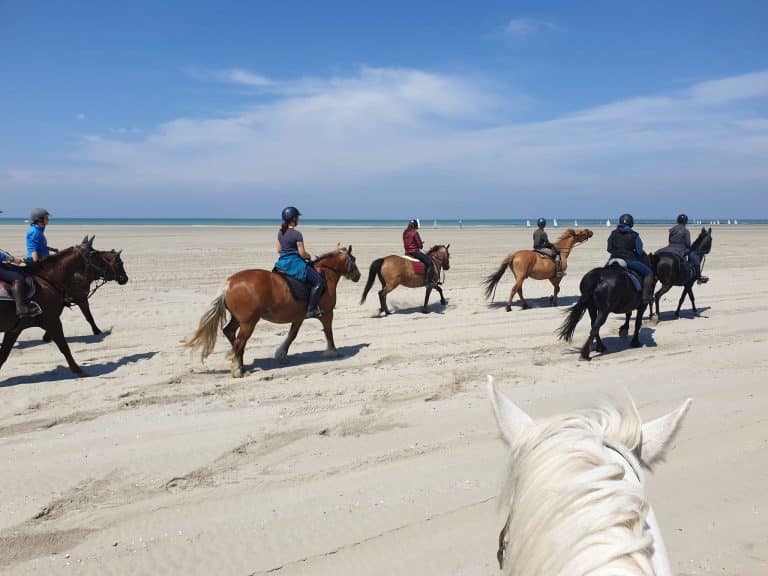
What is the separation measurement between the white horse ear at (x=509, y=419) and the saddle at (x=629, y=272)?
838 centimetres

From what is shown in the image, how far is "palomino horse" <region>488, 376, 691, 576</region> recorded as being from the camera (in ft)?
3.75

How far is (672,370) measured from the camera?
24.7ft

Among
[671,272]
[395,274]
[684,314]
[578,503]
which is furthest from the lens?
[395,274]

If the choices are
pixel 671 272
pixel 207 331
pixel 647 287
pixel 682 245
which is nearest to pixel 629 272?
pixel 647 287

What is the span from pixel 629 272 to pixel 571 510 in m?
9.00

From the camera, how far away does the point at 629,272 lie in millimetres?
9297

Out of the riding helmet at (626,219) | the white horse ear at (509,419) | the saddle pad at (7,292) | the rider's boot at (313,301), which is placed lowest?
the rider's boot at (313,301)

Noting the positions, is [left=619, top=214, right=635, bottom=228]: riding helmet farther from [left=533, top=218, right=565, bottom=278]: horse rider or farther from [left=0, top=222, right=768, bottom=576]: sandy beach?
[left=533, top=218, right=565, bottom=278]: horse rider

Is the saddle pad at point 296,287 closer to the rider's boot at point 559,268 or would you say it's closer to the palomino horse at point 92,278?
the palomino horse at point 92,278

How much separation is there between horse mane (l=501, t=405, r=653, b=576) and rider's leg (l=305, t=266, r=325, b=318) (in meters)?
7.22

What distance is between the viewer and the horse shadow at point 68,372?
706cm

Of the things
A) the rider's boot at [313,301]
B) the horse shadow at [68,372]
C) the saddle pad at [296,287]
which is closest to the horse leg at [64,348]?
the horse shadow at [68,372]

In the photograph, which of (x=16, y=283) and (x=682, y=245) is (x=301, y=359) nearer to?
(x=16, y=283)

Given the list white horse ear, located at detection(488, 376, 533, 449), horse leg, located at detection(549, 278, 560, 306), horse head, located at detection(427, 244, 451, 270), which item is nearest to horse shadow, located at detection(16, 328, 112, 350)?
horse head, located at detection(427, 244, 451, 270)
